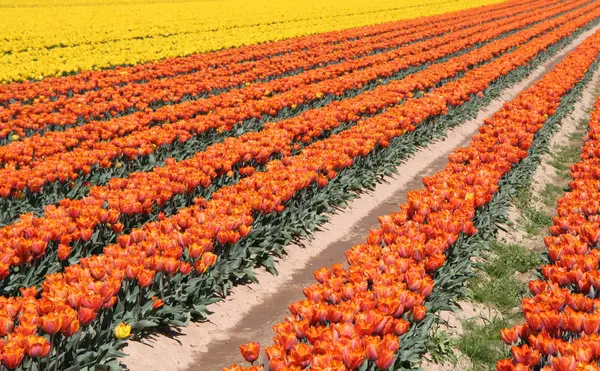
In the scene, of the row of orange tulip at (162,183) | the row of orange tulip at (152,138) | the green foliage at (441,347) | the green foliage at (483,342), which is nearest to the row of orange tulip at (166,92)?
the row of orange tulip at (152,138)

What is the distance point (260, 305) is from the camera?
253 inches

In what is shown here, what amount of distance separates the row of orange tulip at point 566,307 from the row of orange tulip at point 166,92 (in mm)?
8852

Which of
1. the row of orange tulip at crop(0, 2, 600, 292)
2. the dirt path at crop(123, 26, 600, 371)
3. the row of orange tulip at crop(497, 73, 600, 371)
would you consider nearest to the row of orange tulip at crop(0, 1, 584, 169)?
the row of orange tulip at crop(0, 2, 600, 292)

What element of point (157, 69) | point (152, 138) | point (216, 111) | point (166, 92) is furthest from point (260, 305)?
point (157, 69)

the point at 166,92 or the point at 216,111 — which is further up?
the point at 166,92

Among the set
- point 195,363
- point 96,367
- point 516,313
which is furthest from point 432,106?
point 96,367

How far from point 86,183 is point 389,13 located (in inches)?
1680

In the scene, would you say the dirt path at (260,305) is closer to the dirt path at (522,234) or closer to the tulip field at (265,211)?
the tulip field at (265,211)

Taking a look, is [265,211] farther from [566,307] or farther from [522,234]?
[522,234]

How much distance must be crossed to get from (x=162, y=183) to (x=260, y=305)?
2052 millimetres

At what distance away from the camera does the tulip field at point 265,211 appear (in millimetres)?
4082

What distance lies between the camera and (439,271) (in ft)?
19.0

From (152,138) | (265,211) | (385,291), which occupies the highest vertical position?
(152,138)

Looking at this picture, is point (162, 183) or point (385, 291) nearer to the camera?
point (385, 291)
